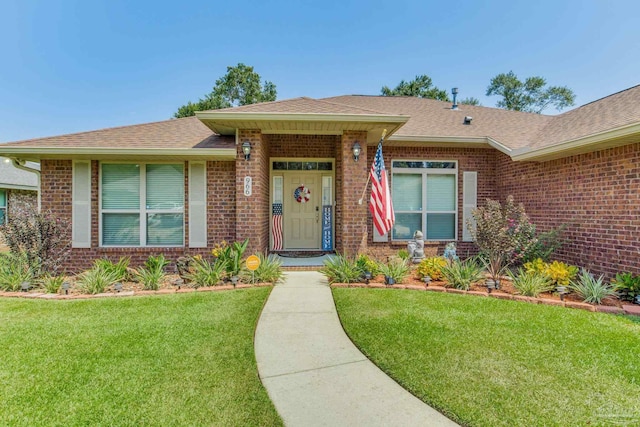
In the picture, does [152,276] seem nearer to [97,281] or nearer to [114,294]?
[114,294]

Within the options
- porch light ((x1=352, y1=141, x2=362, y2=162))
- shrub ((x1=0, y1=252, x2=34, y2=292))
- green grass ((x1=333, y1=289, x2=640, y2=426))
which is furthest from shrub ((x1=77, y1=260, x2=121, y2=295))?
porch light ((x1=352, y1=141, x2=362, y2=162))

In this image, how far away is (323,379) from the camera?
9.23 feet

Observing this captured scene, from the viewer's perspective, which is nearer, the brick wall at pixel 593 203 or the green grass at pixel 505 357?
the green grass at pixel 505 357

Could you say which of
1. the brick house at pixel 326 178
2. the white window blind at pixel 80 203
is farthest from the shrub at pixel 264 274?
the white window blind at pixel 80 203

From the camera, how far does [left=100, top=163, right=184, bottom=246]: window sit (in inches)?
287

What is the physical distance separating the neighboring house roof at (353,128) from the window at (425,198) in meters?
0.77

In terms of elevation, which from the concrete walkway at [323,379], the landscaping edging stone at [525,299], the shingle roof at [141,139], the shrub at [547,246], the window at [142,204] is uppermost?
the shingle roof at [141,139]

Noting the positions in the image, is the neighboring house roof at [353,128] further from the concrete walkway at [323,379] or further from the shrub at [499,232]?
the concrete walkway at [323,379]

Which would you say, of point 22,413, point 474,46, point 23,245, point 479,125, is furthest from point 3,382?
point 474,46

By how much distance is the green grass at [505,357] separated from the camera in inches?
92.4

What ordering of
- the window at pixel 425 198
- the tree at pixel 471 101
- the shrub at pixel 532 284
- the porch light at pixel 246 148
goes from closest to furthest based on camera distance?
the shrub at pixel 532 284
the porch light at pixel 246 148
the window at pixel 425 198
the tree at pixel 471 101

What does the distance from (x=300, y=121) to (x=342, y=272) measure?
3028 millimetres

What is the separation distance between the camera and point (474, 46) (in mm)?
14000

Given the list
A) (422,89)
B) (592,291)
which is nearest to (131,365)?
(592,291)
